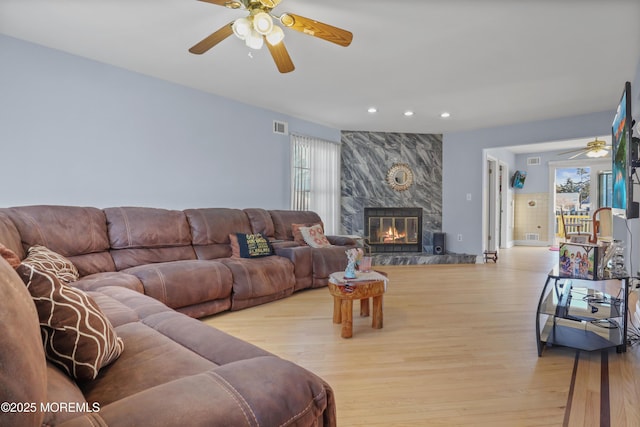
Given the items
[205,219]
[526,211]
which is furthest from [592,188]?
[205,219]

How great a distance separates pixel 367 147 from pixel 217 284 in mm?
4190

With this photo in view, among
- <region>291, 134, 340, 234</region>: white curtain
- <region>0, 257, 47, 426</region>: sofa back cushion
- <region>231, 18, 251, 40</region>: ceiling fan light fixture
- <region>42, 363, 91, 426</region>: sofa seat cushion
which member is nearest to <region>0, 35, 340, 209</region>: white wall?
<region>291, 134, 340, 234</region>: white curtain

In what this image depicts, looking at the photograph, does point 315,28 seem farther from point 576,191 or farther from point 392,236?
point 576,191

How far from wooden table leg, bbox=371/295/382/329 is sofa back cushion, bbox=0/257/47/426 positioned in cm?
241

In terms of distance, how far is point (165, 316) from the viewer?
67.1 inches

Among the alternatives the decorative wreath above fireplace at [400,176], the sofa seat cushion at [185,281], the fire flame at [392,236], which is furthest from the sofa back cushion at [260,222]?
the decorative wreath above fireplace at [400,176]

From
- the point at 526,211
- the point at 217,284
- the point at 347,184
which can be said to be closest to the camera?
the point at 217,284

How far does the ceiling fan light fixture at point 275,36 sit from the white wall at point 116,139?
221 centimetres

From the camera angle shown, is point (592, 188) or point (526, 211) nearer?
point (592, 188)

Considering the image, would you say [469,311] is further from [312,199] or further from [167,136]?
[167,136]

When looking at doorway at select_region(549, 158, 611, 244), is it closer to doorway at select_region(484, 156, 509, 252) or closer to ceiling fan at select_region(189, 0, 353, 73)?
doorway at select_region(484, 156, 509, 252)

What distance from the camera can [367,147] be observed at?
639 centimetres

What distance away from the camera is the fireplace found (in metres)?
6.44

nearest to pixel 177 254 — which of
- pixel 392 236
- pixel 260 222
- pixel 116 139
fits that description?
pixel 260 222
